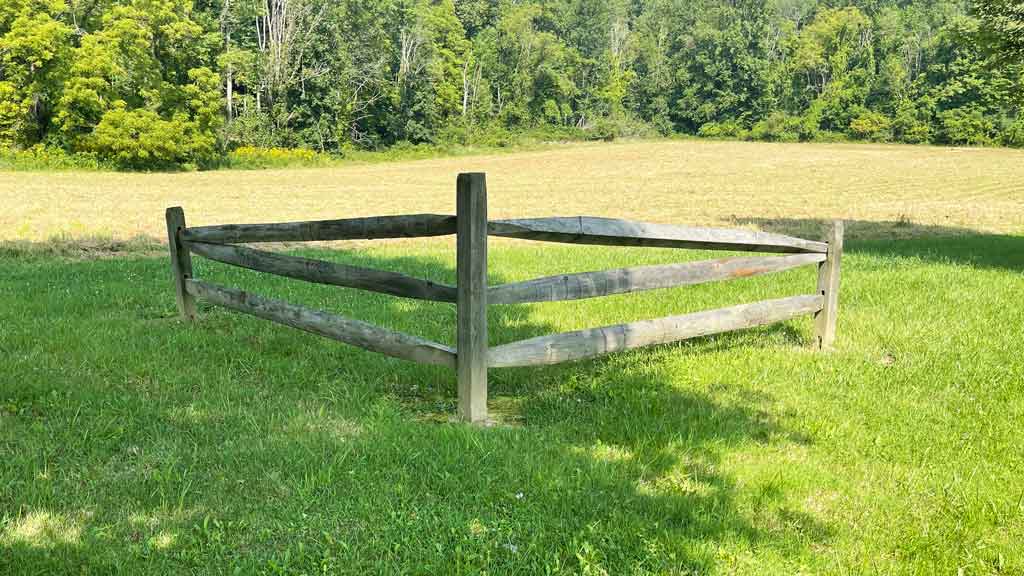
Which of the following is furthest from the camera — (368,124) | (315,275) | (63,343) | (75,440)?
(368,124)

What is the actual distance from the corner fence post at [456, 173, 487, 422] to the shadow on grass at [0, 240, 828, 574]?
0.32m

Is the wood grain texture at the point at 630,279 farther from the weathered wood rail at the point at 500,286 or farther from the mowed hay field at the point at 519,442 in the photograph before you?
the mowed hay field at the point at 519,442

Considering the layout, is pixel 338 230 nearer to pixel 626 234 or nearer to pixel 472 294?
pixel 472 294

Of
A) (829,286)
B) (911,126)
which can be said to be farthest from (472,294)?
(911,126)

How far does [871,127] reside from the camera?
265 feet

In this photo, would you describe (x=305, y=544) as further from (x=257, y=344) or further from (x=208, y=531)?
(x=257, y=344)

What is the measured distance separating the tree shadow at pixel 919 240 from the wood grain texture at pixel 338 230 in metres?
6.87

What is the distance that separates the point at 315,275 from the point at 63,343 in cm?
269

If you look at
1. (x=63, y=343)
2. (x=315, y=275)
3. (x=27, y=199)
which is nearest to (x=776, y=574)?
(x=315, y=275)

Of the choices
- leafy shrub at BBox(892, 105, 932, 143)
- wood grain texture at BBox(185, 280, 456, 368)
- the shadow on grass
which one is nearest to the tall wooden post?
wood grain texture at BBox(185, 280, 456, 368)

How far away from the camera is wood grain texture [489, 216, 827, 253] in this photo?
479cm

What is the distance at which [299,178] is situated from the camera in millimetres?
41594

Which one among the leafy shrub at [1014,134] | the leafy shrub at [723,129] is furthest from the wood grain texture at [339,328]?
the leafy shrub at [723,129]

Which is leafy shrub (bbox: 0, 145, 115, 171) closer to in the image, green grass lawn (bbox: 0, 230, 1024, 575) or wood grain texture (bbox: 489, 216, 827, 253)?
green grass lawn (bbox: 0, 230, 1024, 575)
